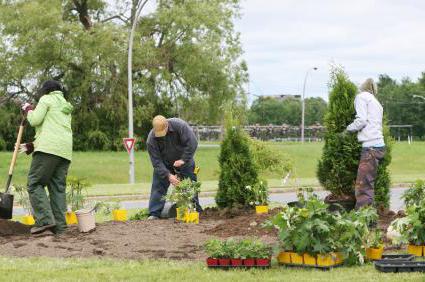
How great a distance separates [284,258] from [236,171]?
481 cm

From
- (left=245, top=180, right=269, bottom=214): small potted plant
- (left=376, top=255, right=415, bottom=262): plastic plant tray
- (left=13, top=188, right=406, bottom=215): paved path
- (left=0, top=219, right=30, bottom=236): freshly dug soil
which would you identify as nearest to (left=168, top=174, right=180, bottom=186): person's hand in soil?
(left=245, top=180, right=269, bottom=214): small potted plant

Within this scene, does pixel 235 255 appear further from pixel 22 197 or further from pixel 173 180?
pixel 22 197

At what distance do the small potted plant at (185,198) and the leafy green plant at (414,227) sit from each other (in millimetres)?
3802

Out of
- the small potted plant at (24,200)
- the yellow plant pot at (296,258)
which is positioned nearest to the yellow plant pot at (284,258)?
the yellow plant pot at (296,258)

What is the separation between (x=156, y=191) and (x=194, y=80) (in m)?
35.8

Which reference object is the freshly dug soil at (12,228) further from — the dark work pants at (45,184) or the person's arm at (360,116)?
the person's arm at (360,116)

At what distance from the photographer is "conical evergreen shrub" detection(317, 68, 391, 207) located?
428 inches

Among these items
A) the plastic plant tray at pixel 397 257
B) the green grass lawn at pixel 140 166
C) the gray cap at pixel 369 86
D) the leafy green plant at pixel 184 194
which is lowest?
the green grass lawn at pixel 140 166

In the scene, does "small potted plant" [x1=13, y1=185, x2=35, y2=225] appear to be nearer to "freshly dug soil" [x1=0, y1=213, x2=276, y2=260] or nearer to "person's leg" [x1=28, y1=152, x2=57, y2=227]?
"freshly dug soil" [x1=0, y1=213, x2=276, y2=260]

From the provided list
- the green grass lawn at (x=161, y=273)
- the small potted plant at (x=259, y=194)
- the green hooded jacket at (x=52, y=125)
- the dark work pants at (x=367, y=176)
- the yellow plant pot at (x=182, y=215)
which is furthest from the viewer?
the small potted plant at (x=259, y=194)

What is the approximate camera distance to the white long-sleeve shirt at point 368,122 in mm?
10383

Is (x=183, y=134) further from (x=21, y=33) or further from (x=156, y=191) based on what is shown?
(x=21, y=33)

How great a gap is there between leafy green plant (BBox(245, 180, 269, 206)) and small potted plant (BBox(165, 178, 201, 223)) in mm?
1058

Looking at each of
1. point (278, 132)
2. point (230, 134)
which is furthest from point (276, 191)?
point (278, 132)
